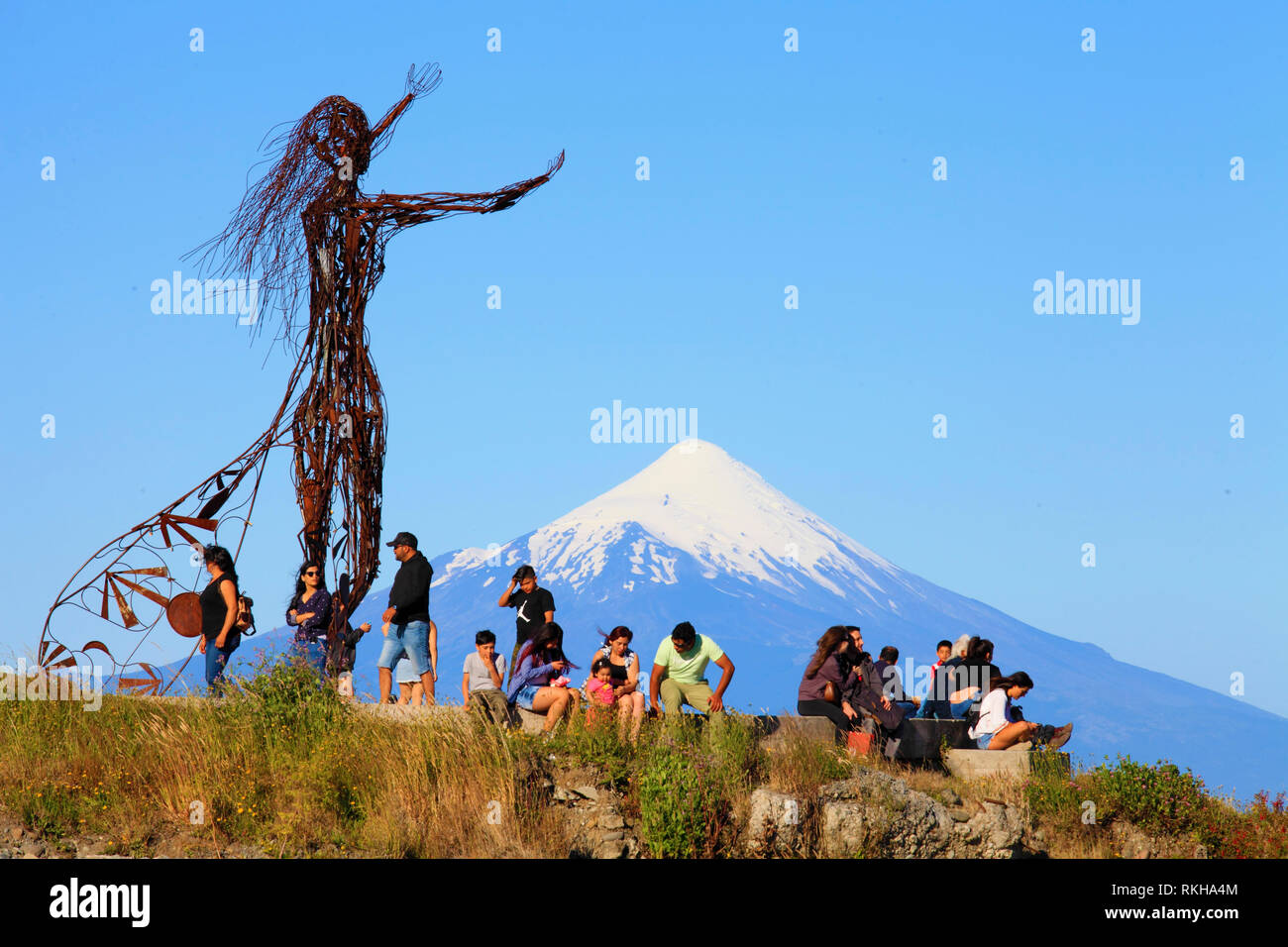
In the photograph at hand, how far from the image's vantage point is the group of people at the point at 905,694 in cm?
1332

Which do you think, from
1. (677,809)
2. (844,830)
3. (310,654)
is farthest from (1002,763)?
(310,654)

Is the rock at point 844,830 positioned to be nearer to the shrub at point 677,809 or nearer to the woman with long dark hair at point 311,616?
the shrub at point 677,809

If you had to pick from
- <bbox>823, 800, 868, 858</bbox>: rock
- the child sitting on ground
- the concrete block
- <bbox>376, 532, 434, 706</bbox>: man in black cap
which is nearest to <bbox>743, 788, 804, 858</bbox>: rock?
<bbox>823, 800, 868, 858</bbox>: rock

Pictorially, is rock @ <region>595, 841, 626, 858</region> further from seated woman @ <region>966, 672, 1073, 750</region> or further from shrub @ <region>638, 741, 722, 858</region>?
seated woman @ <region>966, 672, 1073, 750</region>

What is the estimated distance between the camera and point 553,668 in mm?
12383

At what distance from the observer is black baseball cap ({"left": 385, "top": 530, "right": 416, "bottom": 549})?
13.4 metres

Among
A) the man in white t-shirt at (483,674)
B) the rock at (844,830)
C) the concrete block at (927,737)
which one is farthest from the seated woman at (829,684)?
the man in white t-shirt at (483,674)

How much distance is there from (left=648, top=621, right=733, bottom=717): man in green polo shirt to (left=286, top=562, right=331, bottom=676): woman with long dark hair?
3.20 m

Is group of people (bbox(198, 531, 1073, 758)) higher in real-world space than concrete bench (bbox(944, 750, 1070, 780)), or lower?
higher

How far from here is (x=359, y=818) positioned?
444 inches
